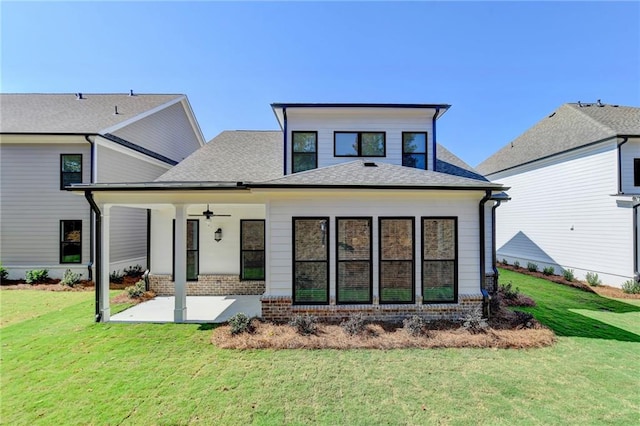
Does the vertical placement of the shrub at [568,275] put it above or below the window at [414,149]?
below

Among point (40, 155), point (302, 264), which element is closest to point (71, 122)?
point (40, 155)

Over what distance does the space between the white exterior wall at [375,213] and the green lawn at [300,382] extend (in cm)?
182

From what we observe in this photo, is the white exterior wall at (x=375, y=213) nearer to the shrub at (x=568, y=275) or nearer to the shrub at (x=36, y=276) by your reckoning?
the shrub at (x=568, y=275)

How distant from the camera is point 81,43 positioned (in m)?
11.3

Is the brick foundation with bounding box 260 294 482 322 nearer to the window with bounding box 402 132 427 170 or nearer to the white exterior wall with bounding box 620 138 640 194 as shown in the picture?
the window with bounding box 402 132 427 170

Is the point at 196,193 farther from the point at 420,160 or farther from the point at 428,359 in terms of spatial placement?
the point at 420,160

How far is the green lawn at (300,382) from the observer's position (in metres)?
3.63

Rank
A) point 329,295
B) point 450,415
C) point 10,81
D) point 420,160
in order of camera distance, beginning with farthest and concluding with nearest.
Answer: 1. point 10,81
2. point 420,160
3. point 329,295
4. point 450,415

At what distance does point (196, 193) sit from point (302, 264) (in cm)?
327

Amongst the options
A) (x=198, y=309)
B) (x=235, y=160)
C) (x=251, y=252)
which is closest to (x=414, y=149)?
(x=235, y=160)

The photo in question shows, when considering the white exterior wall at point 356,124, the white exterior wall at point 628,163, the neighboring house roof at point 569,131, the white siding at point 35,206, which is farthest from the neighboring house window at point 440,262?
the white siding at point 35,206

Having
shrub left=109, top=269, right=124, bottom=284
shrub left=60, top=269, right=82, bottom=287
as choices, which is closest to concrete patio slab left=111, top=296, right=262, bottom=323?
shrub left=109, top=269, right=124, bottom=284

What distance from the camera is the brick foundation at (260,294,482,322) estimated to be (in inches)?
262

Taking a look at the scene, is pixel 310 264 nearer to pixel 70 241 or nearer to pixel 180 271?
pixel 180 271
